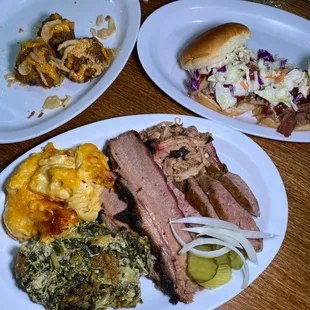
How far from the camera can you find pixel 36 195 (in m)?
2.43

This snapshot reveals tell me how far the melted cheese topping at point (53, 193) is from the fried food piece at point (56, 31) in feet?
3.79

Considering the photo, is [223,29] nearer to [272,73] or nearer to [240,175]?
[272,73]

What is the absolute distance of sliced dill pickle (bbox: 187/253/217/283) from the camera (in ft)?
7.66

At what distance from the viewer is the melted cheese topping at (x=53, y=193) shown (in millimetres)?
2354

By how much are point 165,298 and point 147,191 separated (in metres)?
0.58

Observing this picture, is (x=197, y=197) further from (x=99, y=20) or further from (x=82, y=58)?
(x=99, y=20)

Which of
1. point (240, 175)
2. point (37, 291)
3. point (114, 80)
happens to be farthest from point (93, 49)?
point (37, 291)

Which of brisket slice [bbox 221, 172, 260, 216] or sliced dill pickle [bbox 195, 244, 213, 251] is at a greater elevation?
brisket slice [bbox 221, 172, 260, 216]

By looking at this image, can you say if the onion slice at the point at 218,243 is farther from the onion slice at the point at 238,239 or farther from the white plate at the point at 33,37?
the white plate at the point at 33,37

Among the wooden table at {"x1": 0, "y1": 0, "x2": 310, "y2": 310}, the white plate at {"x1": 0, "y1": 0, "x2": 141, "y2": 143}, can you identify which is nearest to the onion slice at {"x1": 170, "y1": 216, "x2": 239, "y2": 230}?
the wooden table at {"x1": 0, "y1": 0, "x2": 310, "y2": 310}

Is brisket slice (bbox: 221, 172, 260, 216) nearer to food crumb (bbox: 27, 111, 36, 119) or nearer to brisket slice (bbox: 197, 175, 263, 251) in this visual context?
brisket slice (bbox: 197, 175, 263, 251)

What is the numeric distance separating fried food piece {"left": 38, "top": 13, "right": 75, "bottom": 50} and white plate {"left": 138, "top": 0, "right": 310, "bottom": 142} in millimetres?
525

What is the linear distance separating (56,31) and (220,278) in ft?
6.85

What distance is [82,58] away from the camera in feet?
10.5
